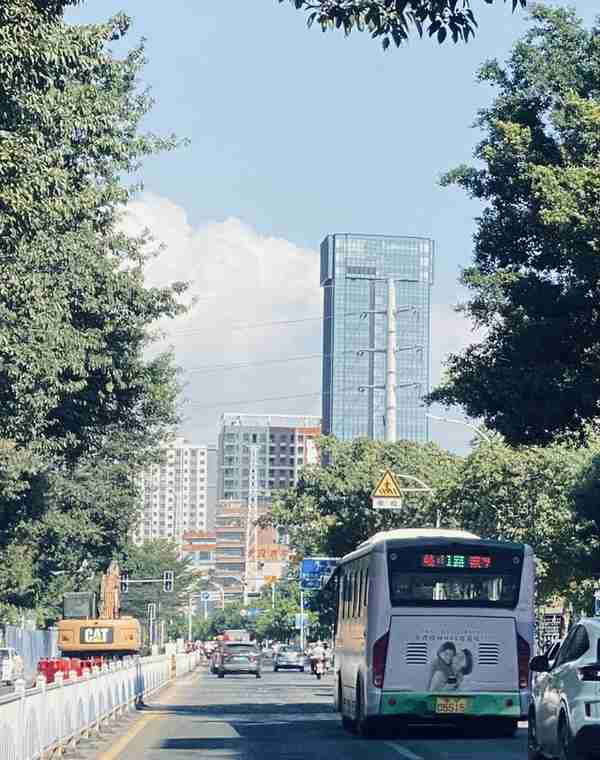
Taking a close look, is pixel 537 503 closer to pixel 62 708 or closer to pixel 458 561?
pixel 458 561

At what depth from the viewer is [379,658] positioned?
87.8 feet

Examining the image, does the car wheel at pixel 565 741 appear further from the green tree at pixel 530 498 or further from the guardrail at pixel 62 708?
the green tree at pixel 530 498

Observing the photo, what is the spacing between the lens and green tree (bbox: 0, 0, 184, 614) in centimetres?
2103

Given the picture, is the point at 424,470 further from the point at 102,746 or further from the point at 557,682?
the point at 557,682

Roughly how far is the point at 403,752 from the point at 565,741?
19.3ft

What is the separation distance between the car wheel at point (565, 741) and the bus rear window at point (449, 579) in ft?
28.2

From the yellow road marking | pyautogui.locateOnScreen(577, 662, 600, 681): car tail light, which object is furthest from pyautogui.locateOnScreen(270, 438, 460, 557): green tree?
pyautogui.locateOnScreen(577, 662, 600, 681): car tail light

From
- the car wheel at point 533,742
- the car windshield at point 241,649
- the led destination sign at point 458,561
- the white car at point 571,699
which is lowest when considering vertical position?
the car windshield at point 241,649

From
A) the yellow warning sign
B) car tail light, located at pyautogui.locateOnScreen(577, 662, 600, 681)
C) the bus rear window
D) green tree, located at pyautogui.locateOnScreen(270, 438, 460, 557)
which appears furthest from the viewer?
green tree, located at pyautogui.locateOnScreen(270, 438, 460, 557)

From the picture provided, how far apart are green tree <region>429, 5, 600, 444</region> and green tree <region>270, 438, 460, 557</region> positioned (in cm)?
4950

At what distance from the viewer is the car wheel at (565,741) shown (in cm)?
1759

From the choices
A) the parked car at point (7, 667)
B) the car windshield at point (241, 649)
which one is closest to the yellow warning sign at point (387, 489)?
the parked car at point (7, 667)

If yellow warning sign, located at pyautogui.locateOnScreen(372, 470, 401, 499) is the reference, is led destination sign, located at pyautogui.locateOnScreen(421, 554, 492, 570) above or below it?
below

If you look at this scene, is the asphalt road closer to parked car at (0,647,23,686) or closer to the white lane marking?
the white lane marking
